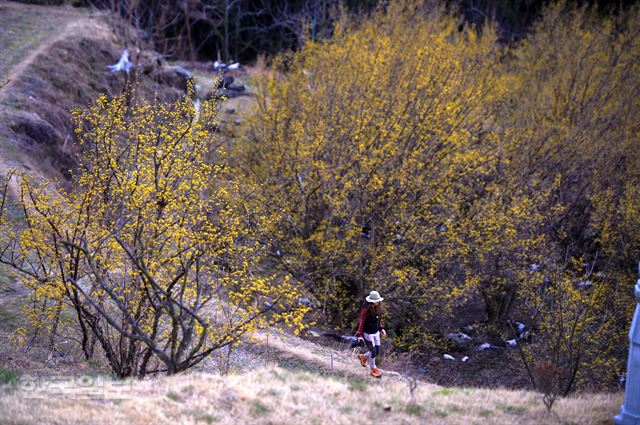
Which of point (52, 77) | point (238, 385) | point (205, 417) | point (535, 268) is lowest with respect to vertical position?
point (535, 268)

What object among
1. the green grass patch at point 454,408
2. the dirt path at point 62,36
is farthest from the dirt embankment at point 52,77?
the green grass patch at point 454,408

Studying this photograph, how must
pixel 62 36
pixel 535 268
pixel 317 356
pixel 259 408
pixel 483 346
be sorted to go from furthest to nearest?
pixel 62 36 → pixel 483 346 → pixel 535 268 → pixel 317 356 → pixel 259 408

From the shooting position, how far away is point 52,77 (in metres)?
21.9

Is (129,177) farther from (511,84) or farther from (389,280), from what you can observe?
(511,84)

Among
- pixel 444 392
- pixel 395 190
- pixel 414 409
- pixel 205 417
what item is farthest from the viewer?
pixel 395 190

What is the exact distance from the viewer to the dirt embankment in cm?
1817

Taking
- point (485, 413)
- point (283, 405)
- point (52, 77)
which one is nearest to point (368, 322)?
point (485, 413)

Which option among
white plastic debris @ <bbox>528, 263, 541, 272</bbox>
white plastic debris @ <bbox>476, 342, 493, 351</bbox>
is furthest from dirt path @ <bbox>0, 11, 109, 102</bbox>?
white plastic debris @ <bbox>528, 263, 541, 272</bbox>

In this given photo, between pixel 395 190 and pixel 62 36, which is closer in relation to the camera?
pixel 395 190

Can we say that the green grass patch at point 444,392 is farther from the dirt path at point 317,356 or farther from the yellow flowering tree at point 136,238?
the yellow flowering tree at point 136,238

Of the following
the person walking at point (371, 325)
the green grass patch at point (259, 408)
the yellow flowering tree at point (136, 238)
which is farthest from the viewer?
the person walking at point (371, 325)

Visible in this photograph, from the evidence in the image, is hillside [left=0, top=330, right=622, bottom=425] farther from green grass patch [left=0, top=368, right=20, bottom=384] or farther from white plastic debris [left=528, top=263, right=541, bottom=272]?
white plastic debris [left=528, top=263, right=541, bottom=272]

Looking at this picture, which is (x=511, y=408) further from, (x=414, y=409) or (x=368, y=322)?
(x=368, y=322)

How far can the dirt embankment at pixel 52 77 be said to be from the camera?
1817 centimetres
